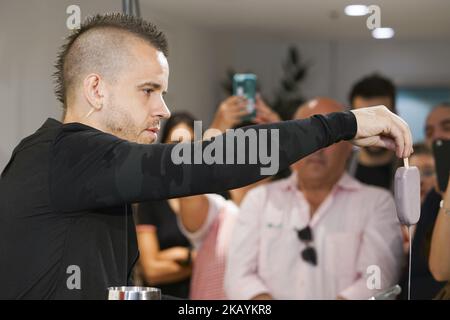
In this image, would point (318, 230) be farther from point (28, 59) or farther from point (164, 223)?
point (28, 59)

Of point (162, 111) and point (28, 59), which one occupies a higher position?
point (28, 59)

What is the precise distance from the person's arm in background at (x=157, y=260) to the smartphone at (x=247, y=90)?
0.46 m

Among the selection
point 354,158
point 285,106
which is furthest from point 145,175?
point 285,106

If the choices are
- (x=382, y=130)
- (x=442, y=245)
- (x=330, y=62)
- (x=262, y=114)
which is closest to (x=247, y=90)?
(x=262, y=114)

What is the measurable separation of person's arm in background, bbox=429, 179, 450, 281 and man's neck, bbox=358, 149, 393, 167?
0.65 metres

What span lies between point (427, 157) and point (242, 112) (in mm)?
482

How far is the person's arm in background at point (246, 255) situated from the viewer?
1.78m

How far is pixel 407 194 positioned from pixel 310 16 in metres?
1.14

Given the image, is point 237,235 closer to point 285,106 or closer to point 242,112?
point 242,112

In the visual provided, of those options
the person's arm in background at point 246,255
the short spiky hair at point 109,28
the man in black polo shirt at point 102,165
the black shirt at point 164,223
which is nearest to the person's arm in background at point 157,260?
the black shirt at point 164,223

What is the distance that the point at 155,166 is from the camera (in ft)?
2.79

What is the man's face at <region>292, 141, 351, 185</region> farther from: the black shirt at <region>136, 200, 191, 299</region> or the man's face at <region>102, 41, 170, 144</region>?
the man's face at <region>102, 41, 170, 144</region>

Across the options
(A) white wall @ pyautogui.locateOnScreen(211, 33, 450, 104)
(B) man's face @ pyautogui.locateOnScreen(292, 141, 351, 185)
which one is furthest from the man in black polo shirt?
(A) white wall @ pyautogui.locateOnScreen(211, 33, 450, 104)

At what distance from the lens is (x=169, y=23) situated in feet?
5.68
